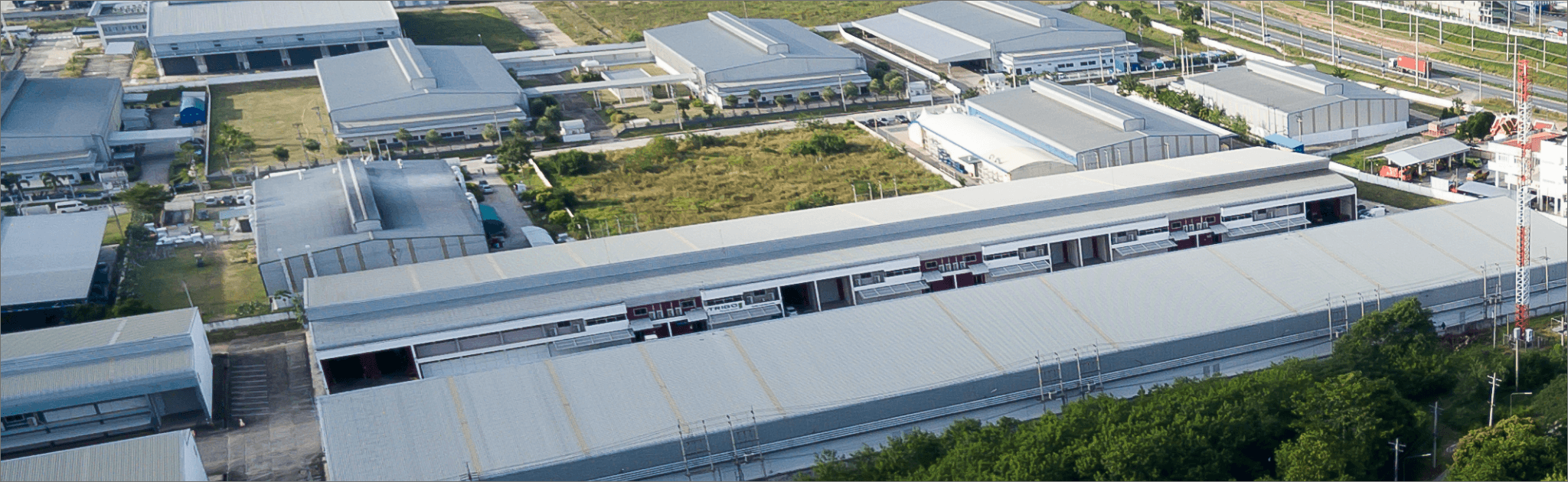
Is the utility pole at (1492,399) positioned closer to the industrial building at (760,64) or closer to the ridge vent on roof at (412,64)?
the industrial building at (760,64)

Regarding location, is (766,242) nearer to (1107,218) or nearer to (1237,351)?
(1107,218)

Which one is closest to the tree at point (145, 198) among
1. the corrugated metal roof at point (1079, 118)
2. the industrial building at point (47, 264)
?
the industrial building at point (47, 264)

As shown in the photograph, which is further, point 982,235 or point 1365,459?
point 982,235

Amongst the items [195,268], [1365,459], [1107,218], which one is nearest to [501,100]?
[195,268]

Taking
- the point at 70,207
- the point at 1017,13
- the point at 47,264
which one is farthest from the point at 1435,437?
the point at 1017,13

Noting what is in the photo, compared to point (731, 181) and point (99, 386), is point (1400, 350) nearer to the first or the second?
point (731, 181)

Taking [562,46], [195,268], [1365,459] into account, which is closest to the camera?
[1365,459]
